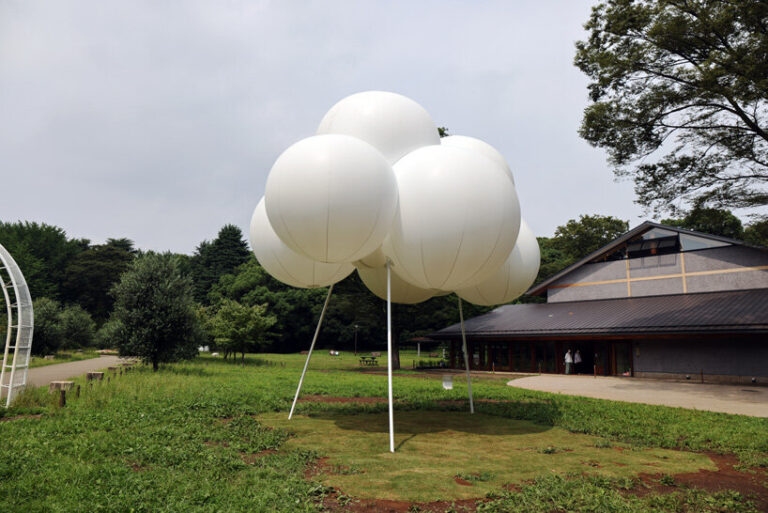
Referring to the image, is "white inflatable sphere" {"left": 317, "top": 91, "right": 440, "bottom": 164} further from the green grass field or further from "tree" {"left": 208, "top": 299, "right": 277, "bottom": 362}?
"tree" {"left": 208, "top": 299, "right": 277, "bottom": 362}

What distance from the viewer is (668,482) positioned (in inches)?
237

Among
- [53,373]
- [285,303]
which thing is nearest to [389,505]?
[53,373]

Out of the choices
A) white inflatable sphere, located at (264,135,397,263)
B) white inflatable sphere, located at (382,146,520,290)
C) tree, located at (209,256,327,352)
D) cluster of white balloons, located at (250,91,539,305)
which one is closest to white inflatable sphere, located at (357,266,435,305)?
cluster of white balloons, located at (250,91,539,305)

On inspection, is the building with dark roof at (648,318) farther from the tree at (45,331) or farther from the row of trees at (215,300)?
the tree at (45,331)

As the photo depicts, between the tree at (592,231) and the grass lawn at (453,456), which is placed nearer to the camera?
the grass lawn at (453,456)

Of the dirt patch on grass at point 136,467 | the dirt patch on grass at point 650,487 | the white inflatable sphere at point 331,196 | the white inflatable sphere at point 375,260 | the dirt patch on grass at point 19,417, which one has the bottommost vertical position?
the dirt patch on grass at point 650,487

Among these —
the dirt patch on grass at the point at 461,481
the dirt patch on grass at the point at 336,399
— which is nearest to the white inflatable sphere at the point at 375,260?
the dirt patch on grass at the point at 461,481

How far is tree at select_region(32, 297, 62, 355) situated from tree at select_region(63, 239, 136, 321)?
3354 centimetres

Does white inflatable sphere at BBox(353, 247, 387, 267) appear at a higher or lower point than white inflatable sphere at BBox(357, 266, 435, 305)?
higher

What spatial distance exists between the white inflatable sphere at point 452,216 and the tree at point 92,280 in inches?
2686

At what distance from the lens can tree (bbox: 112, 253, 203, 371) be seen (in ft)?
71.3

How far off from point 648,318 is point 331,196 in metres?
23.7

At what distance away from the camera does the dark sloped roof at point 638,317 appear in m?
22.3

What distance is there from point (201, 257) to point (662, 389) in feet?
258
